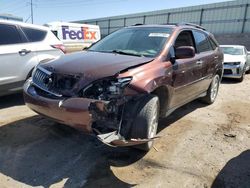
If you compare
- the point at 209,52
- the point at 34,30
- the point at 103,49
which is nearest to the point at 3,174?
the point at 103,49

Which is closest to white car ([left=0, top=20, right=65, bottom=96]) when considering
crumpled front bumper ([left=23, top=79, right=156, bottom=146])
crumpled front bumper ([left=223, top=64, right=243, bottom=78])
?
crumpled front bumper ([left=23, top=79, right=156, bottom=146])

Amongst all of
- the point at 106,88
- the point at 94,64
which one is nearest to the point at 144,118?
the point at 106,88

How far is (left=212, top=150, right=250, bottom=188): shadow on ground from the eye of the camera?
10.3 feet

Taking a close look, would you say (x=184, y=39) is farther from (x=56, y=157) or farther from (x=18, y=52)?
(x=18, y=52)

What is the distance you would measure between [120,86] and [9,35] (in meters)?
3.44

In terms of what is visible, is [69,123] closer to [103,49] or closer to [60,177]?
[60,177]

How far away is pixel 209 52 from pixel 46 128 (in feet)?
12.0

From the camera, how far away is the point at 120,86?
10.3ft

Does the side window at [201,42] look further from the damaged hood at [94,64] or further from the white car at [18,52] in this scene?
the white car at [18,52]

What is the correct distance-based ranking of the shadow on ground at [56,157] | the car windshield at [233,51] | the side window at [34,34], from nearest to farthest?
the shadow on ground at [56,157] < the side window at [34,34] < the car windshield at [233,51]

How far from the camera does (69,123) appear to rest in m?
3.18

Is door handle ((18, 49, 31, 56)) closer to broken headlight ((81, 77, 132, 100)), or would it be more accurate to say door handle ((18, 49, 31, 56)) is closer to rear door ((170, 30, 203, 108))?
broken headlight ((81, 77, 132, 100))

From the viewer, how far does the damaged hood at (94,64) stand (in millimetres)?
3229

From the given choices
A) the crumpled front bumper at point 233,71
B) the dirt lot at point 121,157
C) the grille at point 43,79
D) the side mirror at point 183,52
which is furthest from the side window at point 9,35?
the crumpled front bumper at point 233,71
